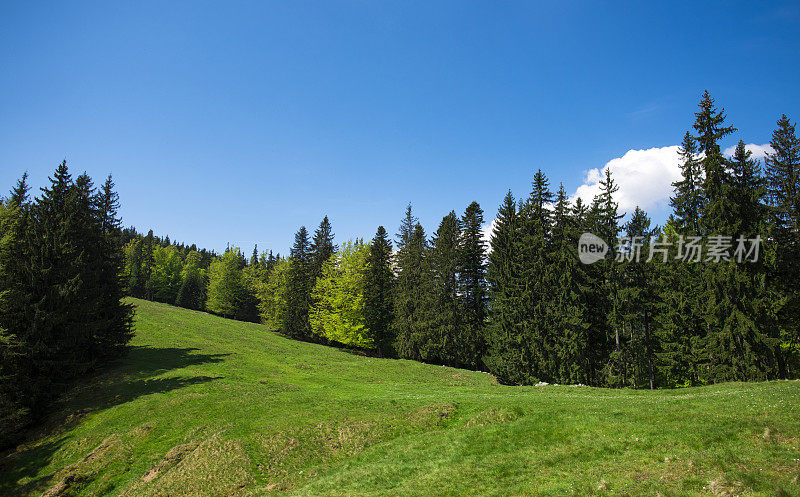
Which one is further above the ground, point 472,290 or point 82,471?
point 472,290

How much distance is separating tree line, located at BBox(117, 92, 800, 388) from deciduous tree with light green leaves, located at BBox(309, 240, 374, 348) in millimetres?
→ 235

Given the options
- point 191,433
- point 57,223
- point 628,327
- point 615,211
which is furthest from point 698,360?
point 57,223

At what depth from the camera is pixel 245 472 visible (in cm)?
1719

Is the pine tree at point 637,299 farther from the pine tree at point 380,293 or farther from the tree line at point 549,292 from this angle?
the pine tree at point 380,293

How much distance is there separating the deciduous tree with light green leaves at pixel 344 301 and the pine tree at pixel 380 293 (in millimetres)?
1450

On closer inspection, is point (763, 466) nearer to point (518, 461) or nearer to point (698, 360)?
point (518, 461)

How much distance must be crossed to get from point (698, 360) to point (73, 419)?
2081 inches

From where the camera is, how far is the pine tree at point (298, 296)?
224 feet

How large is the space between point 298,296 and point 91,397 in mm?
41918

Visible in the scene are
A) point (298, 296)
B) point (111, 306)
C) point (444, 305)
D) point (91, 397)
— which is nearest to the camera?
point (91, 397)

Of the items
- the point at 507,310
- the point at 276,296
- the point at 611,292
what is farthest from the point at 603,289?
the point at 276,296

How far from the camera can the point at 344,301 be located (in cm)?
5750

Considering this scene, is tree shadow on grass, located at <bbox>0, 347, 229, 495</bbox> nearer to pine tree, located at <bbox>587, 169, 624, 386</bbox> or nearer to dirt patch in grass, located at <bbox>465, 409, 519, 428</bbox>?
dirt patch in grass, located at <bbox>465, 409, 519, 428</bbox>

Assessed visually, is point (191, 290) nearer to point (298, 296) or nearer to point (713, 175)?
point (298, 296)
